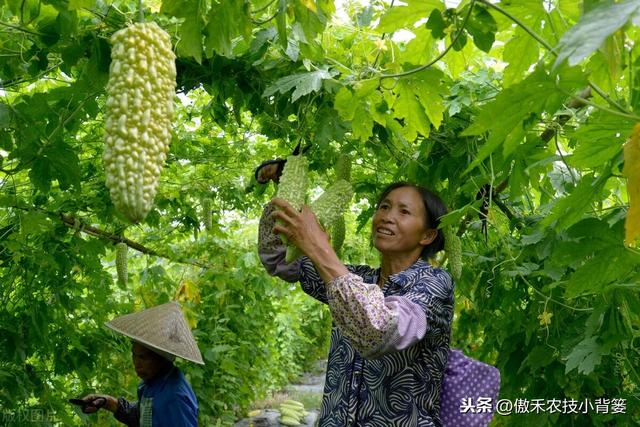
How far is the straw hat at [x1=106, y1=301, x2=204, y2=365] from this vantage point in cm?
399

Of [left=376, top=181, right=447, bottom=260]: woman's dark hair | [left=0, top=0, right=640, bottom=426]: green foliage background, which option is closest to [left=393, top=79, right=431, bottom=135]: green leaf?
[left=0, top=0, right=640, bottom=426]: green foliage background

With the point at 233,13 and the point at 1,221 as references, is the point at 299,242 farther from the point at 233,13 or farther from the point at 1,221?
the point at 1,221

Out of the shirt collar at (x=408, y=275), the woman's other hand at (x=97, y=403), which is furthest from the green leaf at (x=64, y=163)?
the woman's other hand at (x=97, y=403)

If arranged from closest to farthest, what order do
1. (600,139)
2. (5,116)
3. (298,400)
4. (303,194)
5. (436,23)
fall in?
(600,139)
(436,23)
(303,194)
(5,116)
(298,400)

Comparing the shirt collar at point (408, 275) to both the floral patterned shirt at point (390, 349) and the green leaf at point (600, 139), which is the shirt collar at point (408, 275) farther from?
the green leaf at point (600, 139)

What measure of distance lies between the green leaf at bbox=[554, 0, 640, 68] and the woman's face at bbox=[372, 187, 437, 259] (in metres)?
1.76

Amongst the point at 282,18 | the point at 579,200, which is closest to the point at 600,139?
the point at 579,200

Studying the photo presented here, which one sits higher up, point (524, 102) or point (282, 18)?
point (282, 18)

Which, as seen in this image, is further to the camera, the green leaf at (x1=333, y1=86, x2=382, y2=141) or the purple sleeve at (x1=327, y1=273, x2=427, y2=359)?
the green leaf at (x1=333, y1=86, x2=382, y2=141)

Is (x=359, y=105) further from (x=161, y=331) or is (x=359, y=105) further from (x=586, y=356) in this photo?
(x=161, y=331)

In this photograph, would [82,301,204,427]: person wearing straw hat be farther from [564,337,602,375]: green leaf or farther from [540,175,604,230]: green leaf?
[540,175,604,230]: green leaf

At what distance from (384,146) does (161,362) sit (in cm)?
186

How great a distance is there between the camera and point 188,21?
2.03 metres

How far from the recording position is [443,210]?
2.91 meters
